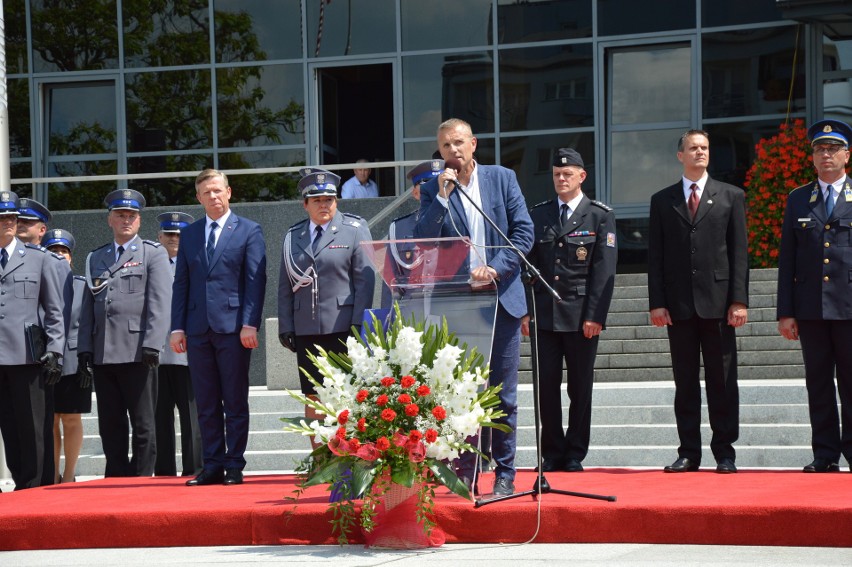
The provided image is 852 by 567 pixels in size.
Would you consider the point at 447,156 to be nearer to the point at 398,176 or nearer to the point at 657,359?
the point at 657,359

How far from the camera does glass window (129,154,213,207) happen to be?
710 inches

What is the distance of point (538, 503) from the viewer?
6410mm

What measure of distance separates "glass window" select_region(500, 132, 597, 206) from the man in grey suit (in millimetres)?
8681

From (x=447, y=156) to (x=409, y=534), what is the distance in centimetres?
192

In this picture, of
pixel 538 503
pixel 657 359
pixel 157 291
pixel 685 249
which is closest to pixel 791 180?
pixel 657 359

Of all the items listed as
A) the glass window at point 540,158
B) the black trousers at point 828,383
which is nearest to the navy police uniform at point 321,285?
the black trousers at point 828,383

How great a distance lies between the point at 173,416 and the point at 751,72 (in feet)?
32.4

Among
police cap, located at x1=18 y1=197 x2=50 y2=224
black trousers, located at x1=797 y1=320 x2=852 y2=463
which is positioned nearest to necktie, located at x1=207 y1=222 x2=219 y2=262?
police cap, located at x1=18 y1=197 x2=50 y2=224

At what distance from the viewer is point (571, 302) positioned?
862 cm

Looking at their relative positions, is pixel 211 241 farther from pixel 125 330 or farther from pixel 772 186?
pixel 772 186

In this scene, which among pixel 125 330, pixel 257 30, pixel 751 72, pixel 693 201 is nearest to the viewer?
pixel 693 201

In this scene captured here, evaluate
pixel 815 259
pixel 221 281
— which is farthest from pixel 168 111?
pixel 815 259

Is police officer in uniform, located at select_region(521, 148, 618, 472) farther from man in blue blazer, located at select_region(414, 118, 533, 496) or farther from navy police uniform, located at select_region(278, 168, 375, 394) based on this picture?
man in blue blazer, located at select_region(414, 118, 533, 496)

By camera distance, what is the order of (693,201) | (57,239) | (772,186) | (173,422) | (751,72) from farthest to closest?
1. (751,72)
2. (772,186)
3. (57,239)
4. (173,422)
5. (693,201)
